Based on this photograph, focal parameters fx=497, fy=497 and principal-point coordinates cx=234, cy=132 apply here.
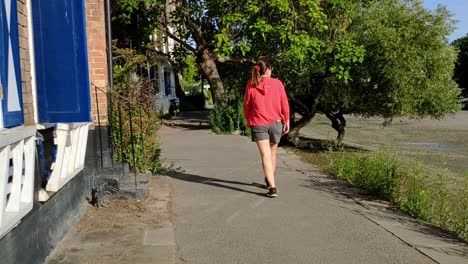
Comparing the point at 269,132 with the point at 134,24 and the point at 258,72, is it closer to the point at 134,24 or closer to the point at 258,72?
the point at 258,72

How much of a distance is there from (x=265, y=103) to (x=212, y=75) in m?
11.3

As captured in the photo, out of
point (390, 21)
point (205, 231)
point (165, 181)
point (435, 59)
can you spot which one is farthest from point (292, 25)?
point (205, 231)

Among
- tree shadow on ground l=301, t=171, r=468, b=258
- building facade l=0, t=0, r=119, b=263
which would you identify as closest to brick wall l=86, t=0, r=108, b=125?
building facade l=0, t=0, r=119, b=263

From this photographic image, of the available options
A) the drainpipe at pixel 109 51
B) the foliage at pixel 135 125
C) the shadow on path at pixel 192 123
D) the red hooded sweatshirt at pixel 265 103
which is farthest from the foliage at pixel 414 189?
the shadow on path at pixel 192 123

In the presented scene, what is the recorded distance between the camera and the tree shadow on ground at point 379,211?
4840 millimetres

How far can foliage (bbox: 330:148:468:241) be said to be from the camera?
19.6ft

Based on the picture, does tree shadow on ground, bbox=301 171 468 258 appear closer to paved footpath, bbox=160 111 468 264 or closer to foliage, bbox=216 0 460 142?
paved footpath, bbox=160 111 468 264

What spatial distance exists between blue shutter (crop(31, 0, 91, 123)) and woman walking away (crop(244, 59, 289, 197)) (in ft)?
8.66

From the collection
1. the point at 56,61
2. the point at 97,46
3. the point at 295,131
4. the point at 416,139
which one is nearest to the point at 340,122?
the point at 295,131

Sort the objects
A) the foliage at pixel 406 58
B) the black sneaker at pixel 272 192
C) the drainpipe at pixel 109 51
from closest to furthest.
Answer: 1. the black sneaker at pixel 272 192
2. the drainpipe at pixel 109 51
3. the foliage at pixel 406 58

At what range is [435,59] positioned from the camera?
48.8 ft

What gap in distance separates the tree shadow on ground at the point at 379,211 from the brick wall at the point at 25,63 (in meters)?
3.72

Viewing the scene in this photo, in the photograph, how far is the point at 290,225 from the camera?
5449mm

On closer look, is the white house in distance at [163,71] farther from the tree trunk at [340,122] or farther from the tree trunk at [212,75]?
the tree trunk at [340,122]
